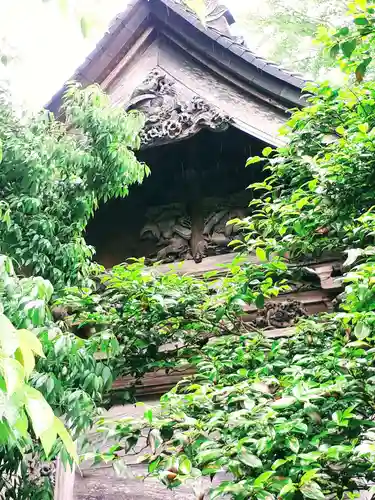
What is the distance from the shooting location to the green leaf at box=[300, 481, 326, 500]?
196cm

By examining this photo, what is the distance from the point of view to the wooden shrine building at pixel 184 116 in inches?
181

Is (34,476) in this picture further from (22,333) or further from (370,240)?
(22,333)

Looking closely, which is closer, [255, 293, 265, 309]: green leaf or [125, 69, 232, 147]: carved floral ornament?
[255, 293, 265, 309]: green leaf

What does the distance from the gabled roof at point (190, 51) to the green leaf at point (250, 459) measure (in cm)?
304

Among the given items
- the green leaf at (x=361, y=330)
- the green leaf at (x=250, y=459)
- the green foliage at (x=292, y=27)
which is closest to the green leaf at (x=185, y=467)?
the green leaf at (x=250, y=459)

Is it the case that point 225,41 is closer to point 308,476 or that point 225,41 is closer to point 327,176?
point 327,176

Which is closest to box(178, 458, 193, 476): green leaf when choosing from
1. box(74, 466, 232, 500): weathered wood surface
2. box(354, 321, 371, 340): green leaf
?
box(354, 321, 371, 340): green leaf

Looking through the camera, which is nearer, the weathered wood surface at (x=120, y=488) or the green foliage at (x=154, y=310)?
the green foliage at (x=154, y=310)

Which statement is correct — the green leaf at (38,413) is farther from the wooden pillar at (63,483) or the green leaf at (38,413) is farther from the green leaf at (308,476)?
the wooden pillar at (63,483)

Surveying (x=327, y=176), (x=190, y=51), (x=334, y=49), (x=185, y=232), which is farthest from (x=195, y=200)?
(x=334, y=49)

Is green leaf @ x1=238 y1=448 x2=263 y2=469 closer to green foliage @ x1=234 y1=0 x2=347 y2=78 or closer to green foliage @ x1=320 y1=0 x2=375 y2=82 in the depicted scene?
green foliage @ x1=320 y1=0 x2=375 y2=82

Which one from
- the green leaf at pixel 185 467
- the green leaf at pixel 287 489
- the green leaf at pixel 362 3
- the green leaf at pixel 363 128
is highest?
the green leaf at pixel 362 3

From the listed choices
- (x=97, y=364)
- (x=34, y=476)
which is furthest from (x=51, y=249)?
(x=34, y=476)

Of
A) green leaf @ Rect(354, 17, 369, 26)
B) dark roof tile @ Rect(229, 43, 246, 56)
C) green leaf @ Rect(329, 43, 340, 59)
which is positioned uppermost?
dark roof tile @ Rect(229, 43, 246, 56)
